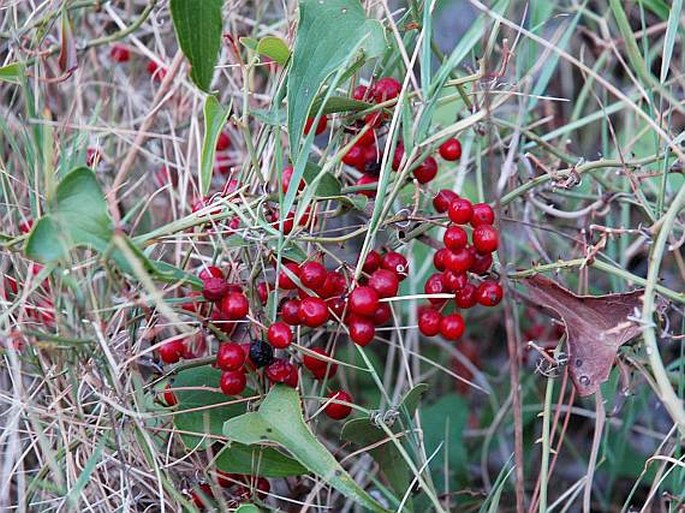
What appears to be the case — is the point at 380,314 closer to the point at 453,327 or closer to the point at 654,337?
the point at 453,327

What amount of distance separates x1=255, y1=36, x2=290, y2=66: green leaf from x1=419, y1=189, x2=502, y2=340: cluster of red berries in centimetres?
20

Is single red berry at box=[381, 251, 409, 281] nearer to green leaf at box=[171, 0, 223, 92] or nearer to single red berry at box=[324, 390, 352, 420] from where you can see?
single red berry at box=[324, 390, 352, 420]

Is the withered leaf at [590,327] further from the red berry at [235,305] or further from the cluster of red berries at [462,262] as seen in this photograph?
the red berry at [235,305]

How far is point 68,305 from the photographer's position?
778mm

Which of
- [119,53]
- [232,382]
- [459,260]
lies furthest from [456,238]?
[119,53]

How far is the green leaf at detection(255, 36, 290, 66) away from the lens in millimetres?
843

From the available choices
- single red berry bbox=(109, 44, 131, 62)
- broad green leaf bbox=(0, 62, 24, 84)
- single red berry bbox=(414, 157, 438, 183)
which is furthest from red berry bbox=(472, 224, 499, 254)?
single red berry bbox=(109, 44, 131, 62)

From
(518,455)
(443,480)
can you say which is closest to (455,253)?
(518,455)

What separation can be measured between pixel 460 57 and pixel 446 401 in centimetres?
60

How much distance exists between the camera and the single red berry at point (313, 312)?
2.63ft

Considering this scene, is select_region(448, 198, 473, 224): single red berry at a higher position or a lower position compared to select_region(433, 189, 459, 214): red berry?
higher

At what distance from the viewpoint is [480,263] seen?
2.79 ft

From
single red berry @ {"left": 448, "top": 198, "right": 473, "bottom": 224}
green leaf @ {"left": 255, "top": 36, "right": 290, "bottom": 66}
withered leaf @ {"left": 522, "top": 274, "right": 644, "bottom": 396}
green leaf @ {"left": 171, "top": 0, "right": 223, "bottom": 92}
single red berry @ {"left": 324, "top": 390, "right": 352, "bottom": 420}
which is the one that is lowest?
single red berry @ {"left": 324, "top": 390, "right": 352, "bottom": 420}

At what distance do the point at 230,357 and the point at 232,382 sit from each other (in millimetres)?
33
